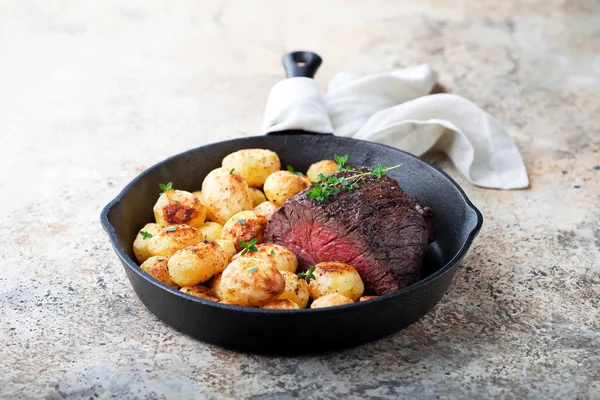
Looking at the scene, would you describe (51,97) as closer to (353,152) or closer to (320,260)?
(353,152)

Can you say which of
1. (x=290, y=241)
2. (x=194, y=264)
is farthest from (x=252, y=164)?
(x=194, y=264)

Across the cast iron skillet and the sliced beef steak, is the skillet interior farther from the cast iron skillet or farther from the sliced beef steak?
the sliced beef steak

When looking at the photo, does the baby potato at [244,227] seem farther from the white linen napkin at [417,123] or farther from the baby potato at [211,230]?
the white linen napkin at [417,123]

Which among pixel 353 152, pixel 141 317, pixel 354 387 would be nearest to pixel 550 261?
pixel 353 152

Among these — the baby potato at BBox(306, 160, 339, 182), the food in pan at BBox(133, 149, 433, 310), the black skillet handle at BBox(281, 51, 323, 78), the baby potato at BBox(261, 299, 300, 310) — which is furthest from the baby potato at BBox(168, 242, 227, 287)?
the black skillet handle at BBox(281, 51, 323, 78)

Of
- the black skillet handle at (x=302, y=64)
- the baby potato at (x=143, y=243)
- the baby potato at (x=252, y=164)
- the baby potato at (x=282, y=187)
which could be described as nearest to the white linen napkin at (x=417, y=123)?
the black skillet handle at (x=302, y=64)

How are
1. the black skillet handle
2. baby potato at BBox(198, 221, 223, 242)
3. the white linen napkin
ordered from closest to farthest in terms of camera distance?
baby potato at BBox(198, 221, 223, 242) < the white linen napkin < the black skillet handle
